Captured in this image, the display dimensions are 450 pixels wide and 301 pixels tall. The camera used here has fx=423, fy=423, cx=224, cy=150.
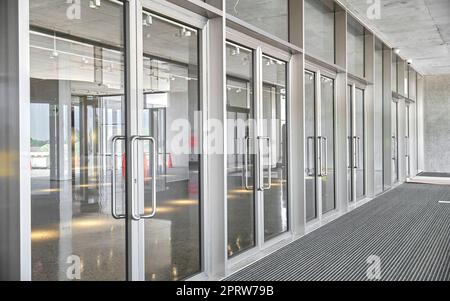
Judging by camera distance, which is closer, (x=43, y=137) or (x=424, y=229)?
(x=424, y=229)

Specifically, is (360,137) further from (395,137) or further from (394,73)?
(394,73)

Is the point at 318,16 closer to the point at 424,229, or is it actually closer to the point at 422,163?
the point at 424,229

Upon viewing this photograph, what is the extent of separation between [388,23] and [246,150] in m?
4.90

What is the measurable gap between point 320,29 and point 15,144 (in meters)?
5.33

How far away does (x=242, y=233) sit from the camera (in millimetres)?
4898

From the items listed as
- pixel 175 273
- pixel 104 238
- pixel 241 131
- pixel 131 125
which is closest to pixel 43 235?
pixel 104 238

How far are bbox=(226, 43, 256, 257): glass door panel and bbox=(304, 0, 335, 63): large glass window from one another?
1496 millimetres

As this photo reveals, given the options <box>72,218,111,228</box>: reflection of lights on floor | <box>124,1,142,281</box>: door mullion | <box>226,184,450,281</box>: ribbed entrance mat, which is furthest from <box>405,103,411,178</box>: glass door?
<box>124,1,142,281</box>: door mullion

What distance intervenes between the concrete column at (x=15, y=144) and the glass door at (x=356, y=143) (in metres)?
6.12

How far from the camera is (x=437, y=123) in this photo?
14711mm

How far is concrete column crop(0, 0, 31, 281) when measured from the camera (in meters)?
2.07

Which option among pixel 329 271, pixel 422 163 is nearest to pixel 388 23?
pixel 329 271

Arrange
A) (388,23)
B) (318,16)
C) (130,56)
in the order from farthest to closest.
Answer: (388,23), (318,16), (130,56)

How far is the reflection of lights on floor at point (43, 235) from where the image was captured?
201 inches
